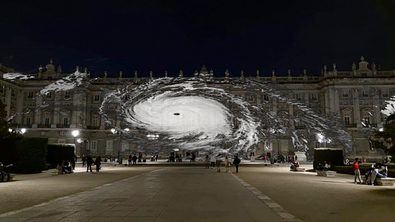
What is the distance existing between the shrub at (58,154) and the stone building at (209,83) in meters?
47.4

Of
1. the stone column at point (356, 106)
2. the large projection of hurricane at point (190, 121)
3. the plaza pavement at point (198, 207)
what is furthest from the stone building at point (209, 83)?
the plaza pavement at point (198, 207)

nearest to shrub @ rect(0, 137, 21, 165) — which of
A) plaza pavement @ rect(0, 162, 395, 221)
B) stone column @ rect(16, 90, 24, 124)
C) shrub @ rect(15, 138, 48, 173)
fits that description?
shrub @ rect(15, 138, 48, 173)

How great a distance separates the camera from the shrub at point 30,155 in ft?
110

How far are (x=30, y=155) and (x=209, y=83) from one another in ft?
204

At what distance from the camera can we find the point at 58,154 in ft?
141

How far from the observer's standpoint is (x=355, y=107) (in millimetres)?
93188

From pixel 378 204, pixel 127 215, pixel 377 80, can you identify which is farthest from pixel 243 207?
pixel 377 80

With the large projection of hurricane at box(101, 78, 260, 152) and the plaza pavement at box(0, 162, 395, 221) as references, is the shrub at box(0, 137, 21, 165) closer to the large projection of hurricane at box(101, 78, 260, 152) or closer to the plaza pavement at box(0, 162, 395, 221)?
the plaza pavement at box(0, 162, 395, 221)

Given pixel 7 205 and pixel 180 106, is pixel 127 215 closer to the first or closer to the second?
pixel 7 205

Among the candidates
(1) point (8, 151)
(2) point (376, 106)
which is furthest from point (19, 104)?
(2) point (376, 106)

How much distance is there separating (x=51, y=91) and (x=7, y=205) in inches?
3590

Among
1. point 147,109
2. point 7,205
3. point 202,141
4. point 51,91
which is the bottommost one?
point 7,205

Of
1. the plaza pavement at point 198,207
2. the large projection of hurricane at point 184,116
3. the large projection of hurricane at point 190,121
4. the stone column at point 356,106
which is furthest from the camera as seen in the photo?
the stone column at point 356,106

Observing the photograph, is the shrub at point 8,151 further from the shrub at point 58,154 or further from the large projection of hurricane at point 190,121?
the large projection of hurricane at point 190,121
